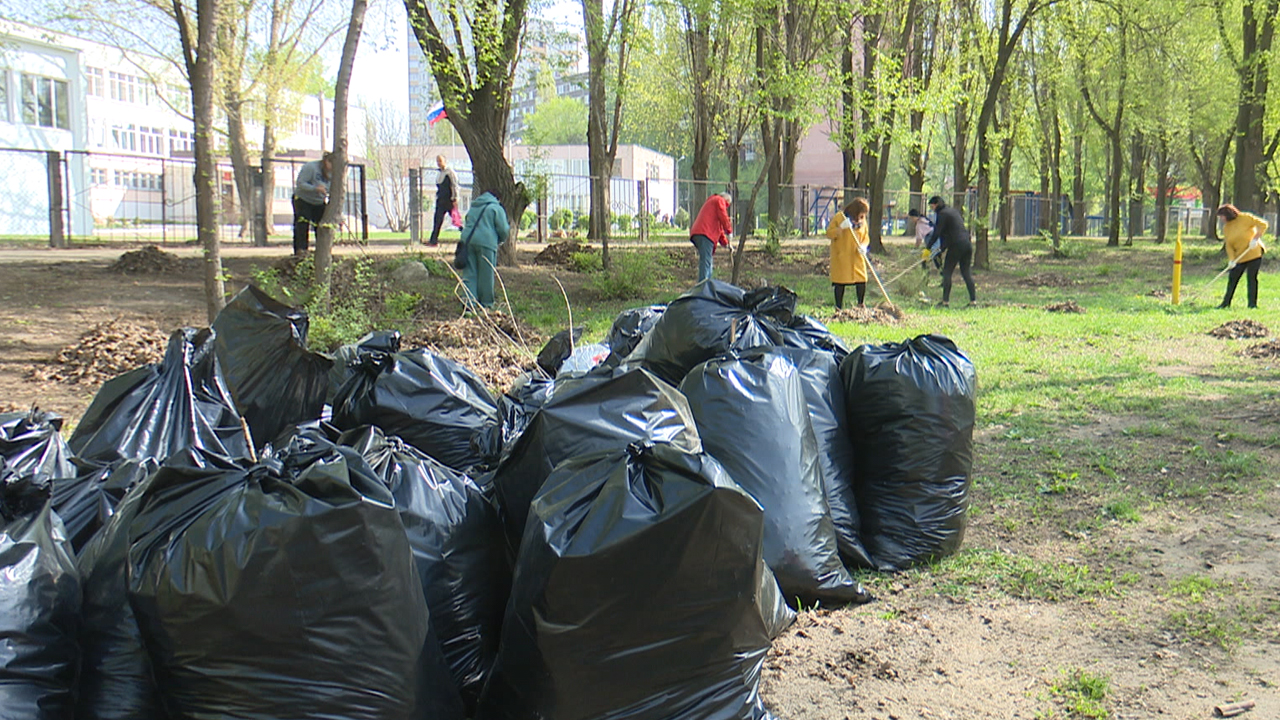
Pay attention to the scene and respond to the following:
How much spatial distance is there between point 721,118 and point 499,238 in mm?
20395

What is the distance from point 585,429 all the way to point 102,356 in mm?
5296

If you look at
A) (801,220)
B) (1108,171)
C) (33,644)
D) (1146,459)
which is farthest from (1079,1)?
(1108,171)

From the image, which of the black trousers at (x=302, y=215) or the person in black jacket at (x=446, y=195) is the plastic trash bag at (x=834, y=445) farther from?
the person in black jacket at (x=446, y=195)

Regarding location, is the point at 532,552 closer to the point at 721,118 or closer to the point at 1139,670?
the point at 1139,670

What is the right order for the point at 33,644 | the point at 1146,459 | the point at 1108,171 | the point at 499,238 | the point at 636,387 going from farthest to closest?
the point at 1108,171 < the point at 499,238 < the point at 1146,459 < the point at 636,387 < the point at 33,644

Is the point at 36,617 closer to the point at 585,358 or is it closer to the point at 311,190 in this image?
the point at 585,358

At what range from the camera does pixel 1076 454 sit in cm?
521

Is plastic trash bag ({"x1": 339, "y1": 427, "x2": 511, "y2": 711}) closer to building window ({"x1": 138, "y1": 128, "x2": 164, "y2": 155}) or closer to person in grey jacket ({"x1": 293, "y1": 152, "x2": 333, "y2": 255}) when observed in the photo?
person in grey jacket ({"x1": 293, "y1": 152, "x2": 333, "y2": 255})

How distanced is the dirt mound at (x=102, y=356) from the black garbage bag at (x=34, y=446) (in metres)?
3.65

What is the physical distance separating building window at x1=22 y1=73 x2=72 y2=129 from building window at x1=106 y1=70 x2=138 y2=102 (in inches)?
400

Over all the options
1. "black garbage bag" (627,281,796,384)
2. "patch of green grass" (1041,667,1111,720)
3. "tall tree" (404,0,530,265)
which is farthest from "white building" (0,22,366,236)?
"patch of green grass" (1041,667,1111,720)

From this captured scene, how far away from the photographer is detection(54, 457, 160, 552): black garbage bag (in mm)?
2502

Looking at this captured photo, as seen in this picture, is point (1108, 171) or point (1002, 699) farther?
point (1108, 171)

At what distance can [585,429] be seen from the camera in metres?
2.81
